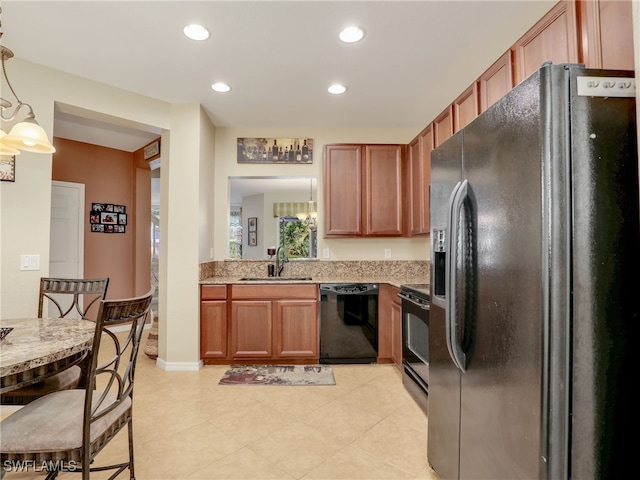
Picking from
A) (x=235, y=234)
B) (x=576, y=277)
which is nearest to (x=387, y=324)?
(x=235, y=234)

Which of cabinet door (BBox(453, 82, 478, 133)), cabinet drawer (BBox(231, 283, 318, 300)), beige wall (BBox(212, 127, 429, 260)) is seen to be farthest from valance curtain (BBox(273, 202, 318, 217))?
cabinet door (BBox(453, 82, 478, 133))

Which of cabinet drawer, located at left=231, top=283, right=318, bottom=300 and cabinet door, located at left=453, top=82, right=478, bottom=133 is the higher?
cabinet door, located at left=453, top=82, right=478, bottom=133

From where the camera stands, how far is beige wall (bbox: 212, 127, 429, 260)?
395 cm

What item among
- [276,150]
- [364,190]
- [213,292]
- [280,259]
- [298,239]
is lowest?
[213,292]

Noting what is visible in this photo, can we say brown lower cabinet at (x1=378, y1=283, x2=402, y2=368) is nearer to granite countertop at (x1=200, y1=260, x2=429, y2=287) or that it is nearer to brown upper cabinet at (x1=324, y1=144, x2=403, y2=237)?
granite countertop at (x1=200, y1=260, x2=429, y2=287)

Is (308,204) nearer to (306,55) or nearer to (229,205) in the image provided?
(229,205)

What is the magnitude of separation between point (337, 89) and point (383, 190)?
1.24 meters

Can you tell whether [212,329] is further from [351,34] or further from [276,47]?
[351,34]

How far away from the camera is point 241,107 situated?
3354 mm

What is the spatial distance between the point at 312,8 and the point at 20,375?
2288 millimetres

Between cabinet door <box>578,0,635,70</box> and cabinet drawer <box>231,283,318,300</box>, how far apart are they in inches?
106

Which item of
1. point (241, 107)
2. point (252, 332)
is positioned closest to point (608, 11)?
point (241, 107)

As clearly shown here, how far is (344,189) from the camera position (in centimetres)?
371

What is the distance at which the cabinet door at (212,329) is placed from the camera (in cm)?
331
